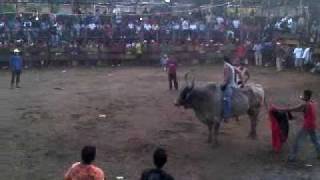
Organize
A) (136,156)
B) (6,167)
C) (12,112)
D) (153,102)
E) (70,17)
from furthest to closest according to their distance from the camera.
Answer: (70,17) < (153,102) < (12,112) < (136,156) < (6,167)

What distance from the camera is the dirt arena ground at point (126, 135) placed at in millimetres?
10906

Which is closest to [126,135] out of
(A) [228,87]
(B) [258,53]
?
(A) [228,87]

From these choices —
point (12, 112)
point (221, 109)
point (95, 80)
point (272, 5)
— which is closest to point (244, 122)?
point (221, 109)

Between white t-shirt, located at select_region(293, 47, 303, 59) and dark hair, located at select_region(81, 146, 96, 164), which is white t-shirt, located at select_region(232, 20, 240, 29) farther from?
dark hair, located at select_region(81, 146, 96, 164)

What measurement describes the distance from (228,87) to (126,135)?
287 cm

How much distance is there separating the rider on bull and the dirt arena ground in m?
0.79

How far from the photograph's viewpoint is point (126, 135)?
44.9 ft

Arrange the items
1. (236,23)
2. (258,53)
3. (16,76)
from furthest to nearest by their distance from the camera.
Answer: (236,23), (258,53), (16,76)


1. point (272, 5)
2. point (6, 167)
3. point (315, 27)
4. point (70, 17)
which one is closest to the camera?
point (6, 167)

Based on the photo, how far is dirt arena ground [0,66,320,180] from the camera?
10.9 m

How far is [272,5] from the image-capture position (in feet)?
121

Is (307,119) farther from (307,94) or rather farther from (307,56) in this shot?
(307,56)

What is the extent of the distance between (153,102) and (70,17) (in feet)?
53.6

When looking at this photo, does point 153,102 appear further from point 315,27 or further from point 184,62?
point 315,27
